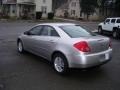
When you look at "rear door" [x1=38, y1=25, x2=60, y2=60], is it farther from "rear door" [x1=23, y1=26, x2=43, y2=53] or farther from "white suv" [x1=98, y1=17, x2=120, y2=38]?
"white suv" [x1=98, y1=17, x2=120, y2=38]

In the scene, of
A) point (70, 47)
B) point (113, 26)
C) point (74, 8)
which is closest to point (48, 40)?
point (70, 47)

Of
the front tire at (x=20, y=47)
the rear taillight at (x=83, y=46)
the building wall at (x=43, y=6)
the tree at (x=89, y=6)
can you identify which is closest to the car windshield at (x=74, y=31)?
the rear taillight at (x=83, y=46)

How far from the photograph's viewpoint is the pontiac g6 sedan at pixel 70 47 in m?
6.08

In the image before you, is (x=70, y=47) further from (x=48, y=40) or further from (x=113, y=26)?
(x=113, y=26)

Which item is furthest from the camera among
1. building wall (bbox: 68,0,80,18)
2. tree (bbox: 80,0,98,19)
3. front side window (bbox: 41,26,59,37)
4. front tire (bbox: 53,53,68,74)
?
building wall (bbox: 68,0,80,18)

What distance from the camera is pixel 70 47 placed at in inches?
242

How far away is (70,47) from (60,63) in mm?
744

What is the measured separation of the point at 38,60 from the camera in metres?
8.28

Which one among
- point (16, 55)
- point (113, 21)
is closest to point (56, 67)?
point (16, 55)

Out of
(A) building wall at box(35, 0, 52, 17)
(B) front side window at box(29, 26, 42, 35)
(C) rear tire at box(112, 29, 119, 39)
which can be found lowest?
(C) rear tire at box(112, 29, 119, 39)

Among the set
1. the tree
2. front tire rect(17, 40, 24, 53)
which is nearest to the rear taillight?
front tire rect(17, 40, 24, 53)

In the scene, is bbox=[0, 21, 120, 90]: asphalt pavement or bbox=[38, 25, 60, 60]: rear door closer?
bbox=[0, 21, 120, 90]: asphalt pavement

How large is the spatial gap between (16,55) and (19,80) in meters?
3.20

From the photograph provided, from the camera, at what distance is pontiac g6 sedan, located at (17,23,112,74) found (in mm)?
6082
